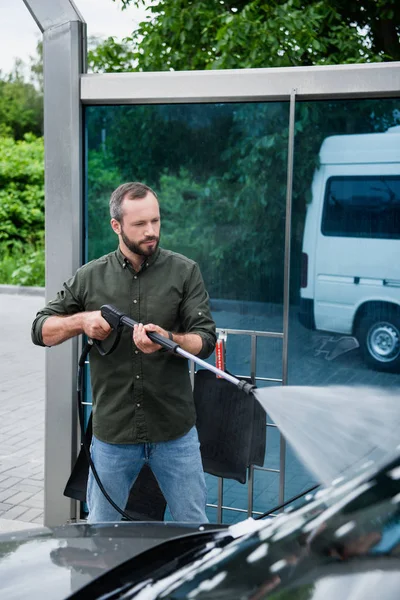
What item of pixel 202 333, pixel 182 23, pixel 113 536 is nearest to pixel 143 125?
pixel 202 333

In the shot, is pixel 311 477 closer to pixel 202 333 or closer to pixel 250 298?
pixel 250 298

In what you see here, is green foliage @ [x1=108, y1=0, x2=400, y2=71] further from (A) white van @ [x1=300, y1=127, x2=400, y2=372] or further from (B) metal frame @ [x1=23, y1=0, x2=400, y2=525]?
(A) white van @ [x1=300, y1=127, x2=400, y2=372]

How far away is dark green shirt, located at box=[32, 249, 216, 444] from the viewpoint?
3521mm

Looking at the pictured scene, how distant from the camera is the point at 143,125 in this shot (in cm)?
456

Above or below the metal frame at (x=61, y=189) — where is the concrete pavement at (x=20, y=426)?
below

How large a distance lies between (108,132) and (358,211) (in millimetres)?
1521

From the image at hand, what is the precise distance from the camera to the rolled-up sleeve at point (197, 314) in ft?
11.4

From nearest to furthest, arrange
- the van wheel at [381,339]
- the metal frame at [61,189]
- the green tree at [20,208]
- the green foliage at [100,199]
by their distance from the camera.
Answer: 1. the van wheel at [381,339]
2. the metal frame at [61,189]
3. the green foliage at [100,199]
4. the green tree at [20,208]

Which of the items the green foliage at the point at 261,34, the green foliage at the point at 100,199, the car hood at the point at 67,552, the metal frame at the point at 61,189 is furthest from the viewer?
the green foliage at the point at 261,34

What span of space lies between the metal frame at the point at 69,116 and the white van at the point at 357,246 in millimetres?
161

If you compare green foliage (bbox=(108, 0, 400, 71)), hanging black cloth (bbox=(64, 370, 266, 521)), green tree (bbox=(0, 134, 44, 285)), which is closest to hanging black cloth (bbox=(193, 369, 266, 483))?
hanging black cloth (bbox=(64, 370, 266, 521))

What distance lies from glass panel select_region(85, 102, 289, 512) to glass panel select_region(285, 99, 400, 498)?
5.3 inches

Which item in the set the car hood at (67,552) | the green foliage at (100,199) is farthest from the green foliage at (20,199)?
the car hood at (67,552)

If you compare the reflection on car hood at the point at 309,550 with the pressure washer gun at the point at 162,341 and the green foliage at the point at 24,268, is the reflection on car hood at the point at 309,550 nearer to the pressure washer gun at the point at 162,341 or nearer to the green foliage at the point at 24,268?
the pressure washer gun at the point at 162,341
